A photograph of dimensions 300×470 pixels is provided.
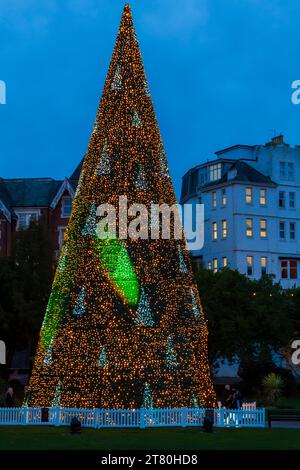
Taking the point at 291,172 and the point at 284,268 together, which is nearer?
the point at 284,268

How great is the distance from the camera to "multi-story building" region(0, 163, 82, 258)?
69.7 meters

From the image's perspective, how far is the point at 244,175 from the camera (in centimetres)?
7694

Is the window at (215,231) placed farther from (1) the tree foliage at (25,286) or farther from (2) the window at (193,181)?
(1) the tree foliage at (25,286)

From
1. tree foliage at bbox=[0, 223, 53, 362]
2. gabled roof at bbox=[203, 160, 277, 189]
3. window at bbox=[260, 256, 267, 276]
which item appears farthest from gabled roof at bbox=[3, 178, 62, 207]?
window at bbox=[260, 256, 267, 276]

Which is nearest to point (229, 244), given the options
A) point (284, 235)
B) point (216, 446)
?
point (284, 235)

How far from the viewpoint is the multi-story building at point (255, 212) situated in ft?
248

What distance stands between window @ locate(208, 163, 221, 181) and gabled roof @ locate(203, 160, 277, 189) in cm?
161

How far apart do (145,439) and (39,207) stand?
48.7 m

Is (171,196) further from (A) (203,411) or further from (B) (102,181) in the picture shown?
(A) (203,411)

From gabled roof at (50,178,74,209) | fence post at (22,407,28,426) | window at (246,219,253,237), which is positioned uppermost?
gabled roof at (50,178,74,209)

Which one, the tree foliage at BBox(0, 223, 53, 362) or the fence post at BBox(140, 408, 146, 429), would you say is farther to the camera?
the tree foliage at BBox(0, 223, 53, 362)

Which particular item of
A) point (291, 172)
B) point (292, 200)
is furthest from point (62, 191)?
point (291, 172)

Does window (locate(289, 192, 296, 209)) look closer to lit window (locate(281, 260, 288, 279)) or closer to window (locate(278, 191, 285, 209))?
window (locate(278, 191, 285, 209))

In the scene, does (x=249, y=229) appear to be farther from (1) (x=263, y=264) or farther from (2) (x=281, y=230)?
(2) (x=281, y=230)
